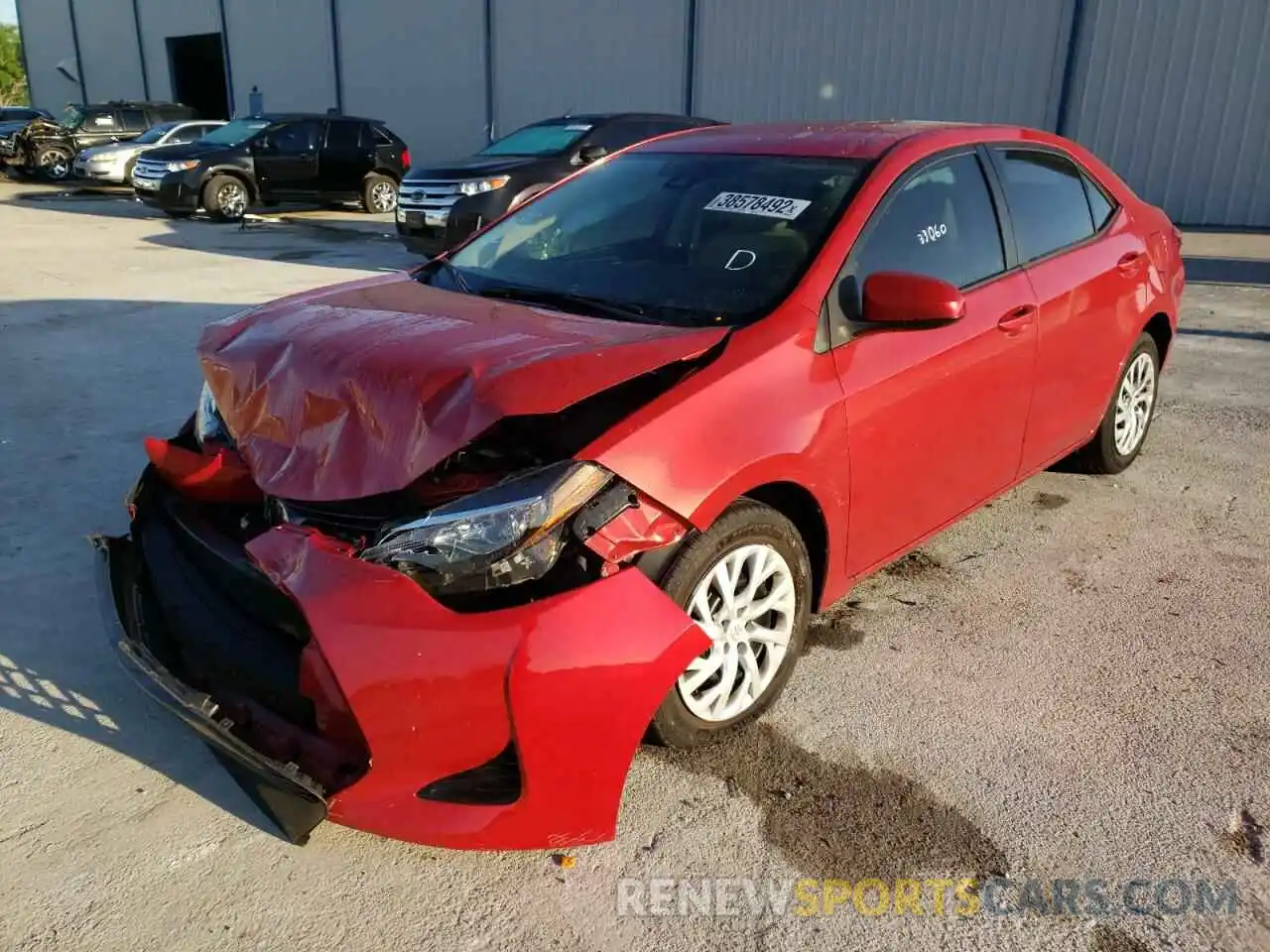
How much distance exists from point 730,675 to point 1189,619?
1.90 metres

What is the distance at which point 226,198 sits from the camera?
52.1 feet

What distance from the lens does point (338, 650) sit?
2.17 metres

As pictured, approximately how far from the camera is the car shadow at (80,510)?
2846 mm

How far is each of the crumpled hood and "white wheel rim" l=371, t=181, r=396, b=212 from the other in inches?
596

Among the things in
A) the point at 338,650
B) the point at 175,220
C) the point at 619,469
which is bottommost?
the point at 175,220

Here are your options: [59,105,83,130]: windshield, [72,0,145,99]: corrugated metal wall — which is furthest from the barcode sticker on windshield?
[72,0,145,99]: corrugated metal wall

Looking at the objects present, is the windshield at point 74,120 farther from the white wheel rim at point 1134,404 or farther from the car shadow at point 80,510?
the white wheel rim at point 1134,404

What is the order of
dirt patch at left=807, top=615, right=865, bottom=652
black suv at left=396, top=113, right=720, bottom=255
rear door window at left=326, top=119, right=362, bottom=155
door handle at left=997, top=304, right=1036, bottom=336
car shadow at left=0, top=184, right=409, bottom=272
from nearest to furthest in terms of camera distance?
dirt patch at left=807, top=615, right=865, bottom=652 < door handle at left=997, top=304, right=1036, bottom=336 < black suv at left=396, top=113, right=720, bottom=255 < car shadow at left=0, top=184, right=409, bottom=272 < rear door window at left=326, top=119, right=362, bottom=155

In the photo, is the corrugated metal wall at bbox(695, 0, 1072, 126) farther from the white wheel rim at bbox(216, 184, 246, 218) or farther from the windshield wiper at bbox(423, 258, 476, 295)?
the windshield wiper at bbox(423, 258, 476, 295)

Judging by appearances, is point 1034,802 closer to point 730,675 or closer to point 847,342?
point 730,675

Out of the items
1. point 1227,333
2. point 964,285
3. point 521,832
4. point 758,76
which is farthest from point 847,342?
point 758,76

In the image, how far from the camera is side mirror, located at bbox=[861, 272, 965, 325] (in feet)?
9.52

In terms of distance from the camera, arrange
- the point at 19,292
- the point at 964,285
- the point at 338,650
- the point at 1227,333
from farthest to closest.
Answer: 1. the point at 19,292
2. the point at 1227,333
3. the point at 964,285
4. the point at 338,650

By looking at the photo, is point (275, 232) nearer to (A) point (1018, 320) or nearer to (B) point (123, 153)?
(B) point (123, 153)
